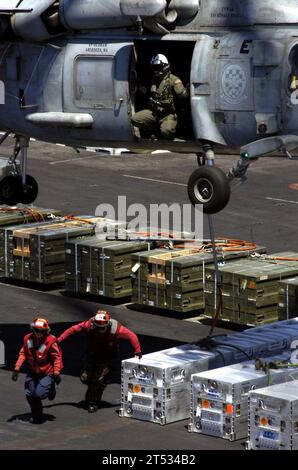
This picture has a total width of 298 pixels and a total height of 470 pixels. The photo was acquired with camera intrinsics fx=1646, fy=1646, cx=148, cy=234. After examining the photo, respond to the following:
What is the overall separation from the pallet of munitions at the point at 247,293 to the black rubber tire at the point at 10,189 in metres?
7.78

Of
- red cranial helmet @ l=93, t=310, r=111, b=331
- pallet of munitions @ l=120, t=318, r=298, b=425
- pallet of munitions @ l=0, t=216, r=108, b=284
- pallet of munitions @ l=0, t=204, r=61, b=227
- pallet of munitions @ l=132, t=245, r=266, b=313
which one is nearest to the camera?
red cranial helmet @ l=93, t=310, r=111, b=331

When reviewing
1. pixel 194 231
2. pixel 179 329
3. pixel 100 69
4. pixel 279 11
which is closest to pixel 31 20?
pixel 100 69

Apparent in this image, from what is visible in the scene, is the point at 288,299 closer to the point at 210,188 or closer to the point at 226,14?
the point at 210,188

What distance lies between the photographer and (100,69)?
1248 inches

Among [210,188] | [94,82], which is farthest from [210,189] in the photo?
[94,82]

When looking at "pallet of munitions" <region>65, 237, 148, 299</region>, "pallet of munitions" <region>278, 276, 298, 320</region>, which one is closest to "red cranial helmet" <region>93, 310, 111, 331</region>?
"pallet of munitions" <region>278, 276, 298, 320</region>

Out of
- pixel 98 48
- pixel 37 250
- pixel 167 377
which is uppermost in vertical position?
pixel 98 48

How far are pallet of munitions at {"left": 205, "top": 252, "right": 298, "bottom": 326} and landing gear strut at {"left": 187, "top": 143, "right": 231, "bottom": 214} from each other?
414 inches

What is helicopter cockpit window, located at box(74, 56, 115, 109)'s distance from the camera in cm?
3161

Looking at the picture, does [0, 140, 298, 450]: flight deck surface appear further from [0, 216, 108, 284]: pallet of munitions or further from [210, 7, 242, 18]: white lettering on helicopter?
[210, 7, 242, 18]: white lettering on helicopter

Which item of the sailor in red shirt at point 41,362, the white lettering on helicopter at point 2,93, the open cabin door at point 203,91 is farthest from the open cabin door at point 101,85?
the sailor in red shirt at point 41,362

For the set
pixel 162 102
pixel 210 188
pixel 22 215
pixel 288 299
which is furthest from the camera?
pixel 22 215

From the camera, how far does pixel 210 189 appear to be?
2981 cm

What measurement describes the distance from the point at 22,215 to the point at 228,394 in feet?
57.6
